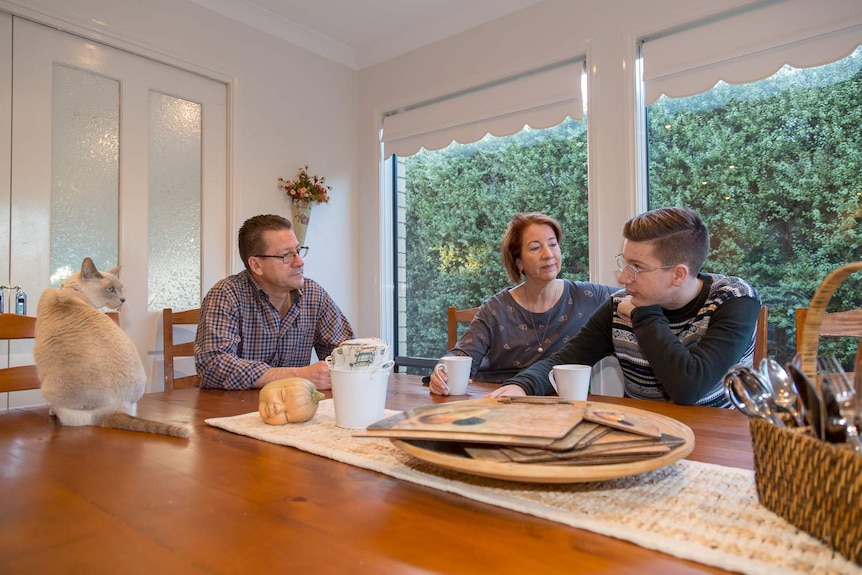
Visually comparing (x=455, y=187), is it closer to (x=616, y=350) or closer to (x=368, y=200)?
(x=368, y=200)

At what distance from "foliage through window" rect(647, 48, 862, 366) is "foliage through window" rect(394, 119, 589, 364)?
497mm

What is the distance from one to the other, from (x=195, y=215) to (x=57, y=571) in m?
2.84

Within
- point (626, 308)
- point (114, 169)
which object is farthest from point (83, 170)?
point (626, 308)

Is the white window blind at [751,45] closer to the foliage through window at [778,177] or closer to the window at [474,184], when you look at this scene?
the foliage through window at [778,177]

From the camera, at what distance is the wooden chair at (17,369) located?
142 centimetres

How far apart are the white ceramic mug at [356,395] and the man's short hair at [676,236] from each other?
0.90 metres

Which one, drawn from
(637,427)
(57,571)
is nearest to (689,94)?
(637,427)

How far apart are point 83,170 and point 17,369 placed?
4.97ft

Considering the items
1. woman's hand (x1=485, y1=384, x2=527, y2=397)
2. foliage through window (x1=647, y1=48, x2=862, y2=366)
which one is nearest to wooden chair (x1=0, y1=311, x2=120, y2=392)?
woman's hand (x1=485, y1=384, x2=527, y2=397)

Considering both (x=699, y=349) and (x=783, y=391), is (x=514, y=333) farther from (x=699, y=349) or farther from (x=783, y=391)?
(x=783, y=391)

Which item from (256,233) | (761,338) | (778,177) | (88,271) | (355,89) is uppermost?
(355,89)

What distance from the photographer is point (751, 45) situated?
2.36 metres

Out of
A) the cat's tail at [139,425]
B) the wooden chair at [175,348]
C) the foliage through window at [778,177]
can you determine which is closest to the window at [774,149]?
the foliage through window at [778,177]

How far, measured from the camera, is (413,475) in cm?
68
